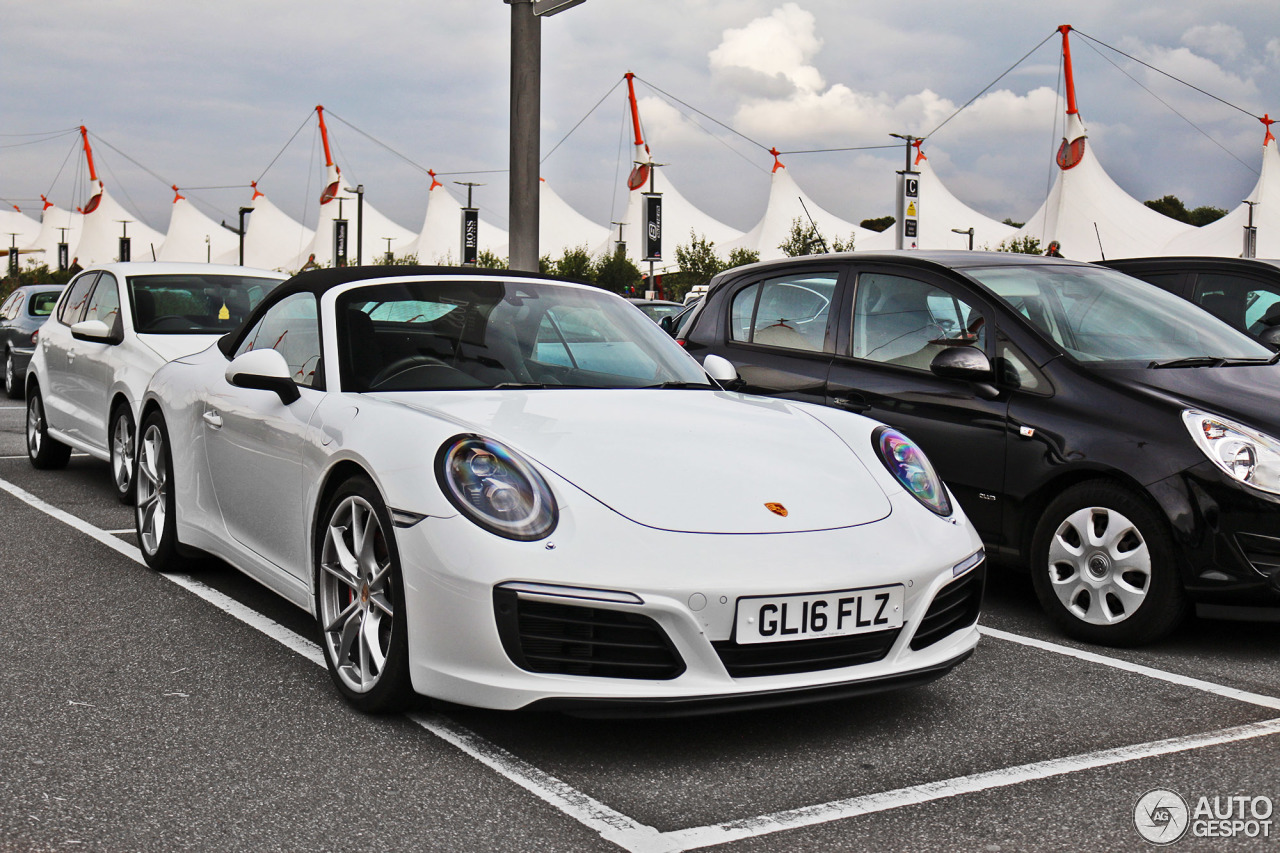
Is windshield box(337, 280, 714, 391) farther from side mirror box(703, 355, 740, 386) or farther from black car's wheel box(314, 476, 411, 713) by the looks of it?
black car's wheel box(314, 476, 411, 713)

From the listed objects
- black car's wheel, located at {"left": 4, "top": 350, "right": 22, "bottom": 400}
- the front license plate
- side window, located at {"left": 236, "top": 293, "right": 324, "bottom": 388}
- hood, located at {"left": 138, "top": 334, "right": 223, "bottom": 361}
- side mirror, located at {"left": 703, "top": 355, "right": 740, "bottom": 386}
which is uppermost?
side window, located at {"left": 236, "top": 293, "right": 324, "bottom": 388}

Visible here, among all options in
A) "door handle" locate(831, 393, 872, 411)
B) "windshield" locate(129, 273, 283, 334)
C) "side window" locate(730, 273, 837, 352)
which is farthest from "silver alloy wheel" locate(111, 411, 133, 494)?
"door handle" locate(831, 393, 872, 411)

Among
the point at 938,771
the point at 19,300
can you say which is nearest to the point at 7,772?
the point at 938,771

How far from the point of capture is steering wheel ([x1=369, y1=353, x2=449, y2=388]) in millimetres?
4062

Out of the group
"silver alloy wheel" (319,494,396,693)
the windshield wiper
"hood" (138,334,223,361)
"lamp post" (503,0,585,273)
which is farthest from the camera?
"lamp post" (503,0,585,273)

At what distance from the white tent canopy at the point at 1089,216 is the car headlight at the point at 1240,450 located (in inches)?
2169

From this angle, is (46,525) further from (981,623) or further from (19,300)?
(19,300)

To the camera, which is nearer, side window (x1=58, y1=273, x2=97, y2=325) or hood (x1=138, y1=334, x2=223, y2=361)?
hood (x1=138, y1=334, x2=223, y2=361)

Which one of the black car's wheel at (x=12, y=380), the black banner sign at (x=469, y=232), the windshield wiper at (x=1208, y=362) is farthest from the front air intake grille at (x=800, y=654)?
the black banner sign at (x=469, y=232)

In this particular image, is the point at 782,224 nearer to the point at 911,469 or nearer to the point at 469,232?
the point at 469,232

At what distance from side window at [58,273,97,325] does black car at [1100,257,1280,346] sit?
21.7ft

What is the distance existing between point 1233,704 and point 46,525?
5609 millimetres

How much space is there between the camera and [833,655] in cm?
324

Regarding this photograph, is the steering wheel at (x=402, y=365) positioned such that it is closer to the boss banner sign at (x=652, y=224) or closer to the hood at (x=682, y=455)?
the hood at (x=682, y=455)
